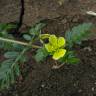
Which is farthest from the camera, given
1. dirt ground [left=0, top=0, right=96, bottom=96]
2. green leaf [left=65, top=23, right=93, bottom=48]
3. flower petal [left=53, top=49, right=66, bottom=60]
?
dirt ground [left=0, top=0, right=96, bottom=96]

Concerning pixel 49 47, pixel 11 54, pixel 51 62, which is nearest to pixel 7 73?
pixel 11 54

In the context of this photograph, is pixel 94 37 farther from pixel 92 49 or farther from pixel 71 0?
pixel 71 0

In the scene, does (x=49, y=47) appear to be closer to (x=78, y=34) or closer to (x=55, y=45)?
(x=55, y=45)

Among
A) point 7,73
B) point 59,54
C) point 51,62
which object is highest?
point 59,54

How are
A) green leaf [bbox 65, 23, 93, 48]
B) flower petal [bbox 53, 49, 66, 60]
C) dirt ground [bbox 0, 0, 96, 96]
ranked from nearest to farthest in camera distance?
flower petal [bbox 53, 49, 66, 60] → green leaf [bbox 65, 23, 93, 48] → dirt ground [bbox 0, 0, 96, 96]

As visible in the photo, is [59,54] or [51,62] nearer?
[59,54]

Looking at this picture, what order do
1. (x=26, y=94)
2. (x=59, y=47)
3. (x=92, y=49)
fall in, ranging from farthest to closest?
(x=92, y=49) → (x=26, y=94) → (x=59, y=47)

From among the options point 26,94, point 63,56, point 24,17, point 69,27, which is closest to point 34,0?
point 24,17

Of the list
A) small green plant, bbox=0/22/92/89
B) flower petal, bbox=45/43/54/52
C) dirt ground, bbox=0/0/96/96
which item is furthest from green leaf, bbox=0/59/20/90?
dirt ground, bbox=0/0/96/96

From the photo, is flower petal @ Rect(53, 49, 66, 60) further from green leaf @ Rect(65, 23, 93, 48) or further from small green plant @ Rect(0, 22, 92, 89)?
green leaf @ Rect(65, 23, 93, 48)
